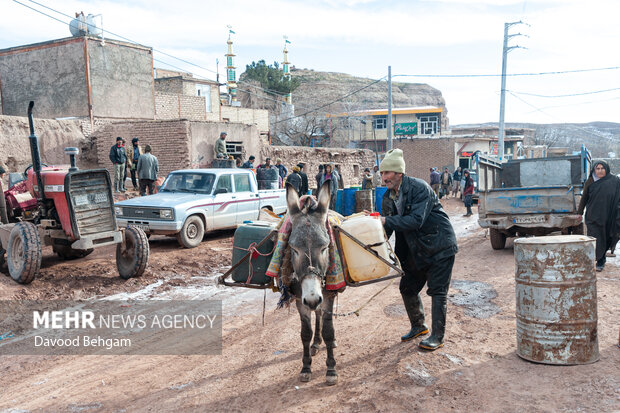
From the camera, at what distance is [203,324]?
6.48 metres

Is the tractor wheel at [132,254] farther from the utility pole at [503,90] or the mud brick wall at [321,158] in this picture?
the utility pole at [503,90]

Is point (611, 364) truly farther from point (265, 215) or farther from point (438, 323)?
point (265, 215)

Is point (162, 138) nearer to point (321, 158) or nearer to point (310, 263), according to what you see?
point (321, 158)

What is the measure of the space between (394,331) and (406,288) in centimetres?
69

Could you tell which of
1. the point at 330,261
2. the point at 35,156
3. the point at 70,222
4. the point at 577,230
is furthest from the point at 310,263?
the point at 577,230

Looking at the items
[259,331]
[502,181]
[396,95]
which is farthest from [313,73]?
[259,331]

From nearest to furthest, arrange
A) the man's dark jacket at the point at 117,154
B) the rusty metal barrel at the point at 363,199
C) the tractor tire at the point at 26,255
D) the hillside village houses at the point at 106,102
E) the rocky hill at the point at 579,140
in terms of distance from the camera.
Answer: the tractor tire at the point at 26,255
the man's dark jacket at the point at 117,154
the rusty metal barrel at the point at 363,199
the hillside village houses at the point at 106,102
the rocky hill at the point at 579,140

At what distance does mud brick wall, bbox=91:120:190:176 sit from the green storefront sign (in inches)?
1889

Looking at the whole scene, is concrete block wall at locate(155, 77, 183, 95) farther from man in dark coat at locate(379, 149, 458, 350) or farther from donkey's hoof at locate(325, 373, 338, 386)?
donkey's hoof at locate(325, 373, 338, 386)

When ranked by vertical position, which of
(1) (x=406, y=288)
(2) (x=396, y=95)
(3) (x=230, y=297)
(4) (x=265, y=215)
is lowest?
(3) (x=230, y=297)

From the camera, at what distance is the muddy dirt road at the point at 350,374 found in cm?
416

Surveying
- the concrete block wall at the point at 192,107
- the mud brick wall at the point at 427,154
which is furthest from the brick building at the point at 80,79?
the mud brick wall at the point at 427,154

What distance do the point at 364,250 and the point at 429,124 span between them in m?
61.3

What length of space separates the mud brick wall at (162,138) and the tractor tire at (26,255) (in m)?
10.9
